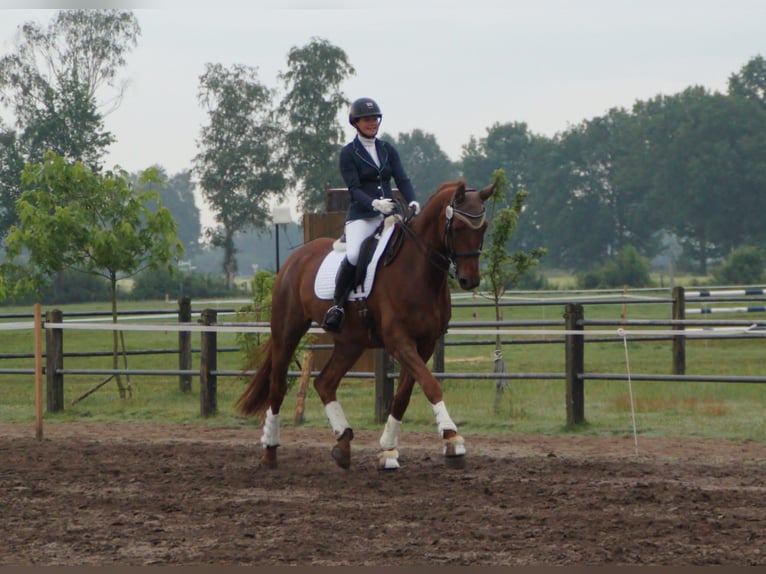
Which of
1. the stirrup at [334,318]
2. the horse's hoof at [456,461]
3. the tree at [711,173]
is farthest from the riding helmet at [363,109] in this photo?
the tree at [711,173]

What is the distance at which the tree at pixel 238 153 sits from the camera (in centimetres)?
6456

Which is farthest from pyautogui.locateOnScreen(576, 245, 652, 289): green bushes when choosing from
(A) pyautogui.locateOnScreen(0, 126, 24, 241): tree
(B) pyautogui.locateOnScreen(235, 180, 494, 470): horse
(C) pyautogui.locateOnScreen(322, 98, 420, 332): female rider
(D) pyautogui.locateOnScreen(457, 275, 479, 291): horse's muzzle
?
(D) pyautogui.locateOnScreen(457, 275, 479, 291): horse's muzzle

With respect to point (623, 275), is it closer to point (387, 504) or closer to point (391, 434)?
point (391, 434)

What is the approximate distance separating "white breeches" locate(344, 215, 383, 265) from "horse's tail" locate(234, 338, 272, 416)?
5.14 feet

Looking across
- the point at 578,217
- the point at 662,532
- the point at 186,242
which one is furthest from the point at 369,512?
the point at 186,242

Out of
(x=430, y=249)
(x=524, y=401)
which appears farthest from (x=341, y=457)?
(x=524, y=401)

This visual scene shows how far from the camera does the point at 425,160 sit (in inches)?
4766

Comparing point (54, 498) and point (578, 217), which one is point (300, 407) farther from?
A: point (578, 217)

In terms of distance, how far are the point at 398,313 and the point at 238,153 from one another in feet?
186

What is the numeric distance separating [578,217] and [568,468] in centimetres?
8099

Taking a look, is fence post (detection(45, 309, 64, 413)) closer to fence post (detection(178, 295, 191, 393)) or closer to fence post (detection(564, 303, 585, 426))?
fence post (detection(178, 295, 191, 393))

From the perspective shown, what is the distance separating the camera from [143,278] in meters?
54.1

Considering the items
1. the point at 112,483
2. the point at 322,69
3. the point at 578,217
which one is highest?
the point at 322,69

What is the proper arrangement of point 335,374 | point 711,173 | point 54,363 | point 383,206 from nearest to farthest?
point 383,206 < point 335,374 < point 54,363 < point 711,173
